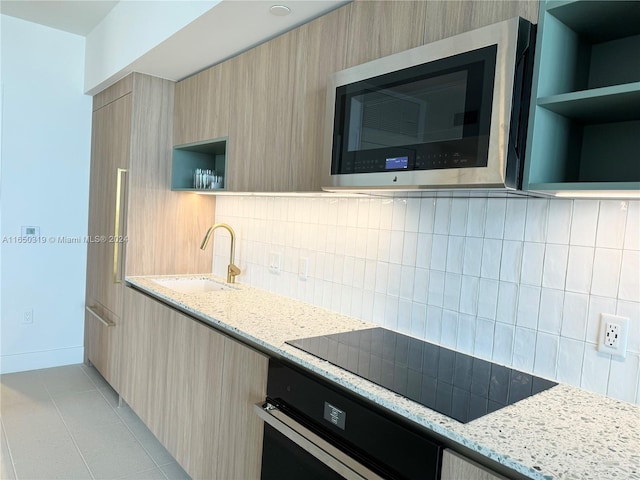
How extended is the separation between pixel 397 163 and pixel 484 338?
2.27 ft

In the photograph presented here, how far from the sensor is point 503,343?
5.15ft

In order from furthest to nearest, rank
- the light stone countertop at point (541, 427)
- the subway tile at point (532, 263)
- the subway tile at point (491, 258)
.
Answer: the subway tile at point (491, 258) → the subway tile at point (532, 263) → the light stone countertop at point (541, 427)

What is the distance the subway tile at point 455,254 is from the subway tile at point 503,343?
9.7 inches

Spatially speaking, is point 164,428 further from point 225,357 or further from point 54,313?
point 54,313

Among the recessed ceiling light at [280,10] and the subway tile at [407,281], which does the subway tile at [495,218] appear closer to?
the subway tile at [407,281]

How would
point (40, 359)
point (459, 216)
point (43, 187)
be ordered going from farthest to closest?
point (40, 359), point (43, 187), point (459, 216)

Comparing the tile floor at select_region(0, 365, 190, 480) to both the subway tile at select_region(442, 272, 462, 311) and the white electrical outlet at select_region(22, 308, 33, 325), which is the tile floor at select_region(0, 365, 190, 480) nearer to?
the white electrical outlet at select_region(22, 308, 33, 325)

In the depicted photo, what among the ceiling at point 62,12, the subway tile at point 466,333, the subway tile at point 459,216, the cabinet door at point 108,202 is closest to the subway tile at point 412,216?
the subway tile at point 459,216

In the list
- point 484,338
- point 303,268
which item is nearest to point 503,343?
point 484,338

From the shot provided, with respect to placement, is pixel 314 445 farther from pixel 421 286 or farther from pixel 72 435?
pixel 72 435

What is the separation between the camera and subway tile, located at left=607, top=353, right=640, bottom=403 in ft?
4.20

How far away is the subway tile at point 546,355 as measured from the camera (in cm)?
145

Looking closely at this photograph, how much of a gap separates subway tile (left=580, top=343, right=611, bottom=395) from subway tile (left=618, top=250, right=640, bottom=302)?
0.18 metres

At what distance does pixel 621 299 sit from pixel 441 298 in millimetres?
593
